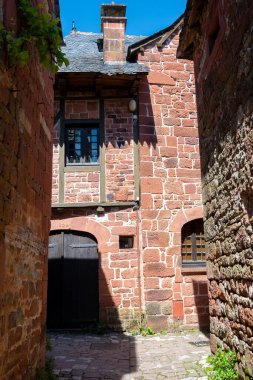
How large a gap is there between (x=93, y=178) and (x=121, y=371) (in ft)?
15.1

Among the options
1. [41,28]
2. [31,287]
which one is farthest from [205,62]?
[31,287]

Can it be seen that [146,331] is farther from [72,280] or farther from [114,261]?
[72,280]

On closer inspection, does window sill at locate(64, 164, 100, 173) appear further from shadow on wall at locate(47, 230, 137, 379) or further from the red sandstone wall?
shadow on wall at locate(47, 230, 137, 379)

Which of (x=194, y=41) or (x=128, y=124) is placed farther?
(x=128, y=124)

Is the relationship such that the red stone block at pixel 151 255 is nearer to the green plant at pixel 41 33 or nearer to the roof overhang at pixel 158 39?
the roof overhang at pixel 158 39

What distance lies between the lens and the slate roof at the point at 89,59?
909 centimetres

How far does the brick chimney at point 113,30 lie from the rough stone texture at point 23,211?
5.18m

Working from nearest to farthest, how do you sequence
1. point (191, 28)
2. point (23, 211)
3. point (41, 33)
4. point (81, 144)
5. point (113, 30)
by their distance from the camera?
point (41, 33) → point (23, 211) → point (191, 28) → point (81, 144) → point (113, 30)

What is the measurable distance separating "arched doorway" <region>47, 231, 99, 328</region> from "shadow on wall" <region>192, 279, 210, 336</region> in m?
2.13

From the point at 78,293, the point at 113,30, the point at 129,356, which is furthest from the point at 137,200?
the point at 113,30

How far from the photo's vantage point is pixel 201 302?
29.0 feet

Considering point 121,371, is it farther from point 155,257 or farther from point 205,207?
point 155,257

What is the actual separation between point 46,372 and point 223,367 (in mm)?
2104

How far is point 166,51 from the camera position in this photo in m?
10.0
